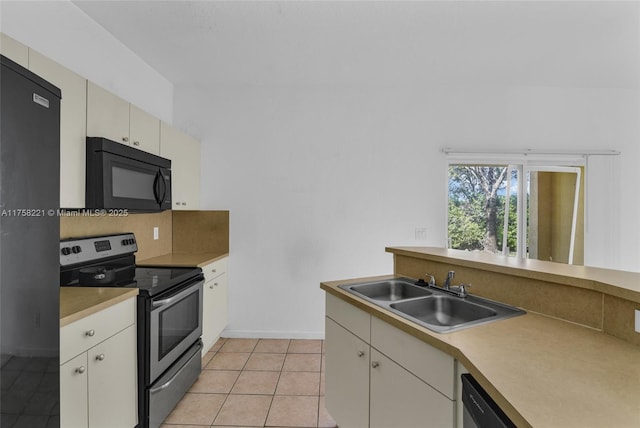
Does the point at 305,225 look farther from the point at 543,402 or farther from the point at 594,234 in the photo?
the point at 594,234

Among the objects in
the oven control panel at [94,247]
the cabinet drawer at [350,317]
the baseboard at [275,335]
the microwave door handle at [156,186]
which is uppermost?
the microwave door handle at [156,186]

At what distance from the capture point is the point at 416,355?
1180 millimetres

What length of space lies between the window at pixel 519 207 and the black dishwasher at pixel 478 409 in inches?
103

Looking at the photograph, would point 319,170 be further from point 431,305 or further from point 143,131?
point 431,305

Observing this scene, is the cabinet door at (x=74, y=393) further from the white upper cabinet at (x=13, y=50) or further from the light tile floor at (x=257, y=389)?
the white upper cabinet at (x=13, y=50)

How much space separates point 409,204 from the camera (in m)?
3.26

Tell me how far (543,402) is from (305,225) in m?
2.64

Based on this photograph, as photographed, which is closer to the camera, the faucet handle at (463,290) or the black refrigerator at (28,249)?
the black refrigerator at (28,249)

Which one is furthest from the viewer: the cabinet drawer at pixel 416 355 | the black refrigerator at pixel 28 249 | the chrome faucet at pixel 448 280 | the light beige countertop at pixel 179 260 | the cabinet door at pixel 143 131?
the light beige countertop at pixel 179 260

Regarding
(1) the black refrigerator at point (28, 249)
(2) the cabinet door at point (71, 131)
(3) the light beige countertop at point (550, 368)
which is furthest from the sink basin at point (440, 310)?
(2) the cabinet door at point (71, 131)

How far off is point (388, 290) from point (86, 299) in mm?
1563

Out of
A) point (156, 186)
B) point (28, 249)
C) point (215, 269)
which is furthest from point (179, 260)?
point (28, 249)

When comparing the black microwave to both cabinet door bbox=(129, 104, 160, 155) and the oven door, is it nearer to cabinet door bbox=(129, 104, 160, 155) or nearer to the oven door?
cabinet door bbox=(129, 104, 160, 155)

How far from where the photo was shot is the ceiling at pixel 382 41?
2.03 meters
